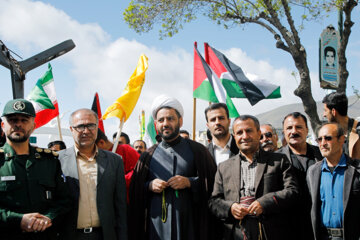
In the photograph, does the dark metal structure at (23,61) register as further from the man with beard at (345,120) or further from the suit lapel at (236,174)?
the man with beard at (345,120)

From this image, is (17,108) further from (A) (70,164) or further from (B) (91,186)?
(B) (91,186)

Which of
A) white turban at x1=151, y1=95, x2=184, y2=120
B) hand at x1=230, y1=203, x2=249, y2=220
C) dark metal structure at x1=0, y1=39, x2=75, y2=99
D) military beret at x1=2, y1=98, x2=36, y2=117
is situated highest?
dark metal structure at x1=0, y1=39, x2=75, y2=99

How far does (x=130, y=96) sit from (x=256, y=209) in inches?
122

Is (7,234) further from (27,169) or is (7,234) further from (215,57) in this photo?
(215,57)

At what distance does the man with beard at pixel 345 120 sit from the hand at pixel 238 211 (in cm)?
151

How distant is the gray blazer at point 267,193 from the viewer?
3.42 metres

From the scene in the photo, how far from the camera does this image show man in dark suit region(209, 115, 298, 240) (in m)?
3.41

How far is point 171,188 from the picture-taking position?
3939 millimetres

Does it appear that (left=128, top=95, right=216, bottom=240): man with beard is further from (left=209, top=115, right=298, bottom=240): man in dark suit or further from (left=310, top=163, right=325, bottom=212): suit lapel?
(left=310, top=163, right=325, bottom=212): suit lapel

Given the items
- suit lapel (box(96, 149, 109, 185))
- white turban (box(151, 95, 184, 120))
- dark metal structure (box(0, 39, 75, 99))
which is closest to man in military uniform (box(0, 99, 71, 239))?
suit lapel (box(96, 149, 109, 185))

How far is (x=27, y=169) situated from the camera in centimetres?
320

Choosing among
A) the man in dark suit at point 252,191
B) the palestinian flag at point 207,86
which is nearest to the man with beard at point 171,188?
the man in dark suit at point 252,191

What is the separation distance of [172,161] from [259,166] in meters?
0.97

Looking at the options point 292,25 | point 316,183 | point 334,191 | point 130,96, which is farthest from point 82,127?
point 292,25
